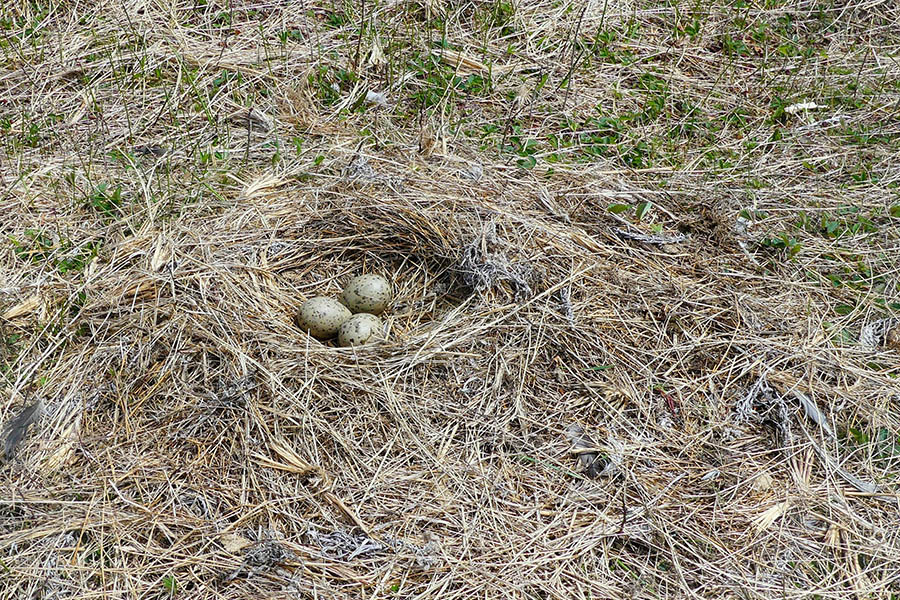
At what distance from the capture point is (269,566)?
98.0 inches

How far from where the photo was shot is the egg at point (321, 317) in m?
3.17

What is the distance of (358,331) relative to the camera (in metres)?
3.10

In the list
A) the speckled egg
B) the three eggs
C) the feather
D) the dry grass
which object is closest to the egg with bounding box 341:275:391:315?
the three eggs

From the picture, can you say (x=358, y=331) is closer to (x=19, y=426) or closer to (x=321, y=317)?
(x=321, y=317)

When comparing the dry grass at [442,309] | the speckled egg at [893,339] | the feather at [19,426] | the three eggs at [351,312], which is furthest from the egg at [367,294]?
the speckled egg at [893,339]

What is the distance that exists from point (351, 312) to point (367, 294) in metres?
0.12

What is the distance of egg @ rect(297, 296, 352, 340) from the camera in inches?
125

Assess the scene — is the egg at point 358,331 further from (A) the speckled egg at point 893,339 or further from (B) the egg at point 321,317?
(A) the speckled egg at point 893,339

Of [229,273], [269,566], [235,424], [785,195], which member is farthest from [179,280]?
[785,195]

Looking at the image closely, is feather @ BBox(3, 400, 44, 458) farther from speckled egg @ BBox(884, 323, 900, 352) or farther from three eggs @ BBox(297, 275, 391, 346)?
speckled egg @ BBox(884, 323, 900, 352)

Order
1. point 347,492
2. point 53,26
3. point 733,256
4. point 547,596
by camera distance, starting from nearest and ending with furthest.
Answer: point 547,596, point 347,492, point 733,256, point 53,26

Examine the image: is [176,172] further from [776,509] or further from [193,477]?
[776,509]

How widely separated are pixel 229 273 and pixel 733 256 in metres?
2.08

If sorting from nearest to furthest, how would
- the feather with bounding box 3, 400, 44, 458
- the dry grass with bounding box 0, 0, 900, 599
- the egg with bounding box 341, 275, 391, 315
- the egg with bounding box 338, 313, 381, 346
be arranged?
the dry grass with bounding box 0, 0, 900, 599 < the feather with bounding box 3, 400, 44, 458 < the egg with bounding box 338, 313, 381, 346 < the egg with bounding box 341, 275, 391, 315
